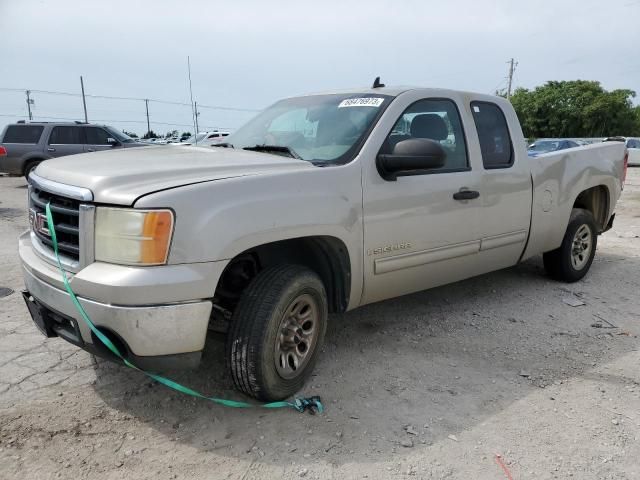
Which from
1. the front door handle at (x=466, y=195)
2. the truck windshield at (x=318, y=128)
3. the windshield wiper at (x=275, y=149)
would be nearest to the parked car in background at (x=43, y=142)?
the truck windshield at (x=318, y=128)

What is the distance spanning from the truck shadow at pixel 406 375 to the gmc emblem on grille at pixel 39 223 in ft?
3.15

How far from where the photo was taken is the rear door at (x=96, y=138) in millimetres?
14047

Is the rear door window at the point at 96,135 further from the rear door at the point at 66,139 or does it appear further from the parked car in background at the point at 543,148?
the parked car in background at the point at 543,148

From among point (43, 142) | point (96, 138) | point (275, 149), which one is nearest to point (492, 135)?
point (275, 149)

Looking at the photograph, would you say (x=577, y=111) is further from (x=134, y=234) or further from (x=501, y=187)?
(x=134, y=234)

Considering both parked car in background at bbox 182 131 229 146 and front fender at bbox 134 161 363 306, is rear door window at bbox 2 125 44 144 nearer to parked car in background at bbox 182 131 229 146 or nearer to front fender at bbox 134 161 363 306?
parked car in background at bbox 182 131 229 146

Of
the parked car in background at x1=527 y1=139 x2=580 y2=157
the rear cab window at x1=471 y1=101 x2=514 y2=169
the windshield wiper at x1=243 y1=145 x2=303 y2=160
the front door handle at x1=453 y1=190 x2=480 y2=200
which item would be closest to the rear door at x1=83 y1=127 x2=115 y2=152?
the parked car in background at x1=527 y1=139 x2=580 y2=157

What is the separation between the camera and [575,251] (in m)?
5.45

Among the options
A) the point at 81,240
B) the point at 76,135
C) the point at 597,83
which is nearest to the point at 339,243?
the point at 81,240

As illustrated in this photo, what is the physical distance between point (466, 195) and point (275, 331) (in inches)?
73.1

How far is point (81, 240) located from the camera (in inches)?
98.3

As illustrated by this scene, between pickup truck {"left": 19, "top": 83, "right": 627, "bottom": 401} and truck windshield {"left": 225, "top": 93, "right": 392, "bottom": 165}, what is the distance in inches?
0.6

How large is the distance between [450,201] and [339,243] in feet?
3.44

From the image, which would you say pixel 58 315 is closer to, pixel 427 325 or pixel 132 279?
pixel 132 279
